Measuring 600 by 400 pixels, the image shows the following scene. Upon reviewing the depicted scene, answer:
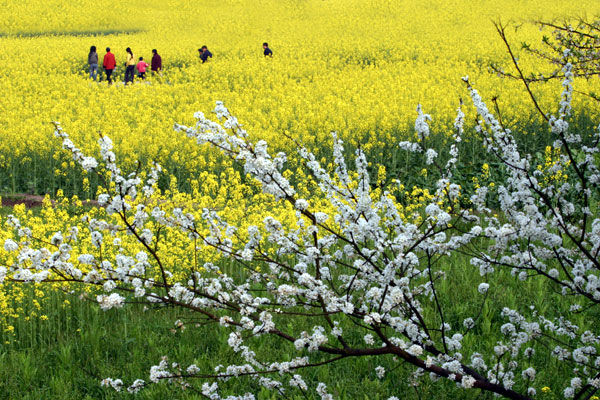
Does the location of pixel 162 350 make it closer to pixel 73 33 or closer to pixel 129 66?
pixel 129 66

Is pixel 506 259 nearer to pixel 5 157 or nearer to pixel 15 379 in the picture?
pixel 15 379

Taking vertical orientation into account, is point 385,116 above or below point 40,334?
above

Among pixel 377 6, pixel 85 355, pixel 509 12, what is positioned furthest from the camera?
pixel 377 6

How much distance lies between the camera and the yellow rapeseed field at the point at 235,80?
11953mm

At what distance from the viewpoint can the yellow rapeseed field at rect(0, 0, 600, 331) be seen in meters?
12.0

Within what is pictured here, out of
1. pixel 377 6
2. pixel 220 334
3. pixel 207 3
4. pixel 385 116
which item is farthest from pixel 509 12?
pixel 220 334

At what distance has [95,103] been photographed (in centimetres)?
1777

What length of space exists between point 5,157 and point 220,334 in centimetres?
925

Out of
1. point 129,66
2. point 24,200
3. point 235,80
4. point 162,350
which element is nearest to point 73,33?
point 129,66

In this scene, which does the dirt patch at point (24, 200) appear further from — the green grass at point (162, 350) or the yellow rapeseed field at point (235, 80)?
the green grass at point (162, 350)

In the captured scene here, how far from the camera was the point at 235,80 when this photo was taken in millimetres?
21625

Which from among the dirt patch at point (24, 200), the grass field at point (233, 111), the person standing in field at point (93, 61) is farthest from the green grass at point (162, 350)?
the person standing in field at point (93, 61)

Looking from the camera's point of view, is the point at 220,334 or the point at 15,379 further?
the point at 220,334

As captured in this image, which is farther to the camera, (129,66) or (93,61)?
(129,66)
